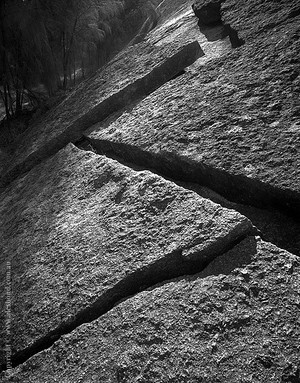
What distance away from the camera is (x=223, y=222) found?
999 millimetres

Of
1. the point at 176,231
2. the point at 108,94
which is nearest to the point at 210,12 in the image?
the point at 108,94

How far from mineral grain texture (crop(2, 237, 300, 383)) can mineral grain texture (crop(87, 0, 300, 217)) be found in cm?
29

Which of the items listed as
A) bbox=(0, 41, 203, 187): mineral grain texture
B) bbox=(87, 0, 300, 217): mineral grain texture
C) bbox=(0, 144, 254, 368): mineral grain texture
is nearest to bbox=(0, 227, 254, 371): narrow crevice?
bbox=(0, 144, 254, 368): mineral grain texture

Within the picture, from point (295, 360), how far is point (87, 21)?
262 inches

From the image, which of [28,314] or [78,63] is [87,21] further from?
[28,314]

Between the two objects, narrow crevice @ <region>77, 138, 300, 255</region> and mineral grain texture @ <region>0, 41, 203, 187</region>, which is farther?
mineral grain texture @ <region>0, 41, 203, 187</region>

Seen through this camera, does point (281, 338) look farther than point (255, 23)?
No

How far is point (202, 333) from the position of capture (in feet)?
2.72

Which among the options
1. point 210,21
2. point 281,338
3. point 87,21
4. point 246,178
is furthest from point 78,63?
point 281,338

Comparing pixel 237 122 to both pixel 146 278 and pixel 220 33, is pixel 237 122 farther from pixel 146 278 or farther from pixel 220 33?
pixel 220 33

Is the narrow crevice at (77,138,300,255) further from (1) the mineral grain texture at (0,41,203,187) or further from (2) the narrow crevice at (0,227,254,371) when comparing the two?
(1) the mineral grain texture at (0,41,203,187)

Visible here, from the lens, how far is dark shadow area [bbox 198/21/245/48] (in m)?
1.81

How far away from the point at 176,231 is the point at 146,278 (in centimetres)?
19

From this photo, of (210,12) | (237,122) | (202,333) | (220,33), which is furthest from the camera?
(210,12)
